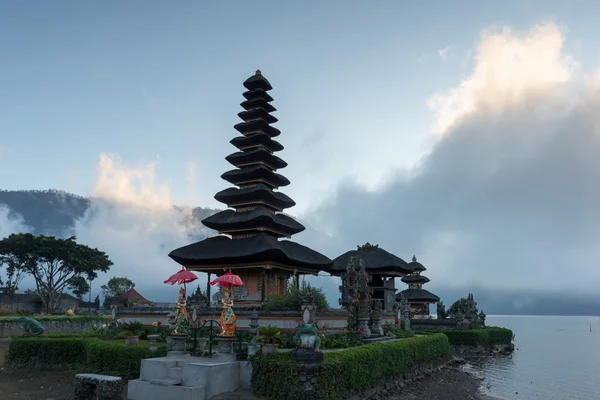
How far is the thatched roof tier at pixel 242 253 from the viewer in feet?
108

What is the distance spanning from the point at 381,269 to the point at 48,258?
41565 mm

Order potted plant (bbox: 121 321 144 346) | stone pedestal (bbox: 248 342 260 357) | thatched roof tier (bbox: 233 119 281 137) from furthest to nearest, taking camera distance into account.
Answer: thatched roof tier (bbox: 233 119 281 137), potted plant (bbox: 121 321 144 346), stone pedestal (bbox: 248 342 260 357)

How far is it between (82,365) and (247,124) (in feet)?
79.6

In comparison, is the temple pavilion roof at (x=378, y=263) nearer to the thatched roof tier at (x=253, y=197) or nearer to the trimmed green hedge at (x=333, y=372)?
the thatched roof tier at (x=253, y=197)

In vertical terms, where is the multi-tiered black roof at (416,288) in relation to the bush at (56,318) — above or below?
above

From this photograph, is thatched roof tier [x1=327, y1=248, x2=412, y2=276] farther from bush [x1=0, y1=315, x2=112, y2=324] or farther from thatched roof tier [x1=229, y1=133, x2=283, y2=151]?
bush [x1=0, y1=315, x2=112, y2=324]

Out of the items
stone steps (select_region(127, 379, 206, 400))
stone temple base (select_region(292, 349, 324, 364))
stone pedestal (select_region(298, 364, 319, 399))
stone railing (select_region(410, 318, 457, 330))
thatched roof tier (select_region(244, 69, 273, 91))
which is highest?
thatched roof tier (select_region(244, 69, 273, 91))

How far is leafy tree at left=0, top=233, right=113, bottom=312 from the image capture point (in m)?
57.6

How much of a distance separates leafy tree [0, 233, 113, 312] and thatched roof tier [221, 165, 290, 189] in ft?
105

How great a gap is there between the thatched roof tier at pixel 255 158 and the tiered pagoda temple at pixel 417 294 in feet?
95.7

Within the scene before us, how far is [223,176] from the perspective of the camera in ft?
131

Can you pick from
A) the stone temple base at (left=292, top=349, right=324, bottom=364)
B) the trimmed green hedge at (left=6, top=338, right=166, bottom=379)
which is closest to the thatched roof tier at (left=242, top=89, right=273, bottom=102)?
the trimmed green hedge at (left=6, top=338, right=166, bottom=379)

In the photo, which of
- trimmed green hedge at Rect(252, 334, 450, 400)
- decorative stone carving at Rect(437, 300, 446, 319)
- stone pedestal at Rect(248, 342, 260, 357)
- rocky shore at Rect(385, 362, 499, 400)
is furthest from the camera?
decorative stone carving at Rect(437, 300, 446, 319)

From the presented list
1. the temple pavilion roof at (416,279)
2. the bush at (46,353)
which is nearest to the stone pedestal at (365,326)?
the bush at (46,353)
